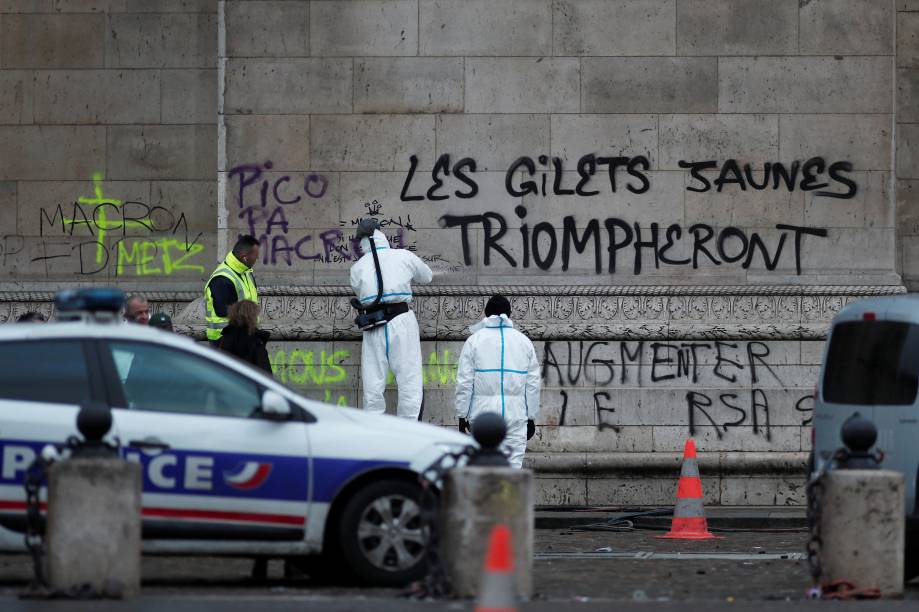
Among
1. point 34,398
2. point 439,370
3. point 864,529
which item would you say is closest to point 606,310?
point 439,370

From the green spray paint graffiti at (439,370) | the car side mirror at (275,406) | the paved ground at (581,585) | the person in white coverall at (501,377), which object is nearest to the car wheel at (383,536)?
the paved ground at (581,585)

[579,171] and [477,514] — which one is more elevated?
[579,171]

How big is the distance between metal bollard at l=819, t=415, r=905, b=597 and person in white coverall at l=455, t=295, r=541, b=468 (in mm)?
5087

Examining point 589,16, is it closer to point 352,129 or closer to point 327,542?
point 352,129

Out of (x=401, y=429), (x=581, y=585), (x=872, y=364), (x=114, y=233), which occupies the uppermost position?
(x=114, y=233)

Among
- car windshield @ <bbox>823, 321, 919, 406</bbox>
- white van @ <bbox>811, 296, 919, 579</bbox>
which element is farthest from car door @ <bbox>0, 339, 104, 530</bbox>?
car windshield @ <bbox>823, 321, 919, 406</bbox>

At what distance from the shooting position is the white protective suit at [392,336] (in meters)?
16.1

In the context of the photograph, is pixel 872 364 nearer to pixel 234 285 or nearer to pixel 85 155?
pixel 234 285

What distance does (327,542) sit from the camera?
10.6m

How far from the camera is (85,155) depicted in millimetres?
18344

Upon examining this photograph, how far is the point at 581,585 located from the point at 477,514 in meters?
1.64

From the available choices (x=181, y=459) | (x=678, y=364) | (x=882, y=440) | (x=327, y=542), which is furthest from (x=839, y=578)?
(x=678, y=364)

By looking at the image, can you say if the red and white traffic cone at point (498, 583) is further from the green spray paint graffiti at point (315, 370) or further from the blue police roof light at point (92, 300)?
the green spray paint graffiti at point (315, 370)

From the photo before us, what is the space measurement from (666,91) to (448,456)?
7263 millimetres
